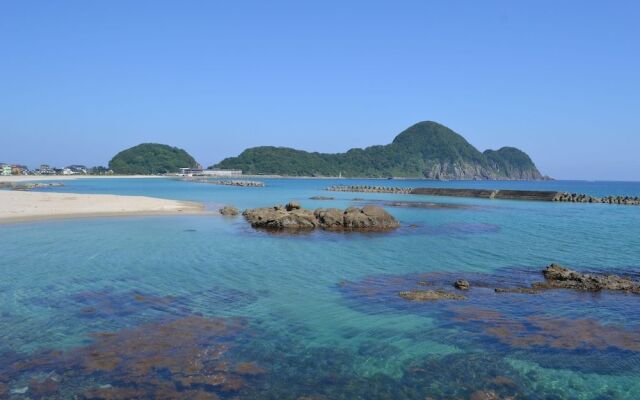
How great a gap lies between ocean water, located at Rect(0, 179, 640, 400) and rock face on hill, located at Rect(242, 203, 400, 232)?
1011 cm

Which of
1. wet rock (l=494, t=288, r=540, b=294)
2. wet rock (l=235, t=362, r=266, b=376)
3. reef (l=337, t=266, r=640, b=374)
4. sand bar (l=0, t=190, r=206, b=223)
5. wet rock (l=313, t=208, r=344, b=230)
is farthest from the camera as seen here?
sand bar (l=0, t=190, r=206, b=223)

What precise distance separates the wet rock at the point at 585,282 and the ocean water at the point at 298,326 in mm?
926

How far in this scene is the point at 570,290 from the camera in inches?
723

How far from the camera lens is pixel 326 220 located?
3828cm

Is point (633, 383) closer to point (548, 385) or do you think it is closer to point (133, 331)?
point (548, 385)

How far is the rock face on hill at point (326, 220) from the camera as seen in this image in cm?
3688

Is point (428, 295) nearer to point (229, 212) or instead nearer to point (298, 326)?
point (298, 326)

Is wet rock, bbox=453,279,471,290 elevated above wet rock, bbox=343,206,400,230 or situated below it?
below

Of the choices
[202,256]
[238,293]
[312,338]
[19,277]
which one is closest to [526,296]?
[312,338]

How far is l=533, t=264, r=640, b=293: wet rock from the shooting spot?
18.6 m

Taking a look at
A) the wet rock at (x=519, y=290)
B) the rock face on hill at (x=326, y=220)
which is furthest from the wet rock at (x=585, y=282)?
the rock face on hill at (x=326, y=220)

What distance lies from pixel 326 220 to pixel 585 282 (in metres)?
21.7

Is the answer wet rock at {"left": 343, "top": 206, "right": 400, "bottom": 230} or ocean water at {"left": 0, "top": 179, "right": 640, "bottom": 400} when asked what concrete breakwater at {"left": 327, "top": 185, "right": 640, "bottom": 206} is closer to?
wet rock at {"left": 343, "top": 206, "right": 400, "bottom": 230}

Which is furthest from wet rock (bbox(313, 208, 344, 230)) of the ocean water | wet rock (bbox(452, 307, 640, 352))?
wet rock (bbox(452, 307, 640, 352))
